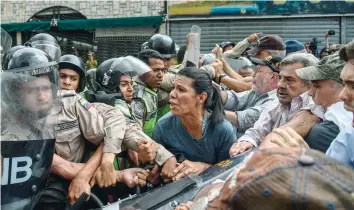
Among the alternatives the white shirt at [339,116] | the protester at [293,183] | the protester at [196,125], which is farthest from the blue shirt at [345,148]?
the protester at [196,125]

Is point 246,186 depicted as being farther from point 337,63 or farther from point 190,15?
point 190,15

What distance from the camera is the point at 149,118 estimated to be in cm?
450

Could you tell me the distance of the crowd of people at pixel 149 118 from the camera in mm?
2078

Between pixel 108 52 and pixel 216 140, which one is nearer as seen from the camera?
pixel 216 140

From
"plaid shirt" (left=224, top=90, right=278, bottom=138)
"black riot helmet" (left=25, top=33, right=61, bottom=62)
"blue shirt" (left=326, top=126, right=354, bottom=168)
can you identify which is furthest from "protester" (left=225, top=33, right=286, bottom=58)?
"blue shirt" (left=326, top=126, right=354, bottom=168)

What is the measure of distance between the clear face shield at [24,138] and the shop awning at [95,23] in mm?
15639

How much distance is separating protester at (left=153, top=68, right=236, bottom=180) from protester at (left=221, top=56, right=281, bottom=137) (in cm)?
56

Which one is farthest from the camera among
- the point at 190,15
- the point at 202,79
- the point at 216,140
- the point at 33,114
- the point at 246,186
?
the point at 190,15

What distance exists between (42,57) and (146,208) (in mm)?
1153

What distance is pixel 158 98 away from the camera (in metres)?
5.11

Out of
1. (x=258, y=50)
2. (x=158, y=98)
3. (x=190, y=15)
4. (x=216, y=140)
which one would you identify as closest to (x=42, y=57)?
(x=216, y=140)

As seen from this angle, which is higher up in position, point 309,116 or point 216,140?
point 309,116

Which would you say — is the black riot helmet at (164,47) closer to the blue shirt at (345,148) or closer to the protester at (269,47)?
the protester at (269,47)

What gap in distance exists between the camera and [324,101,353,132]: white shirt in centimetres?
249
